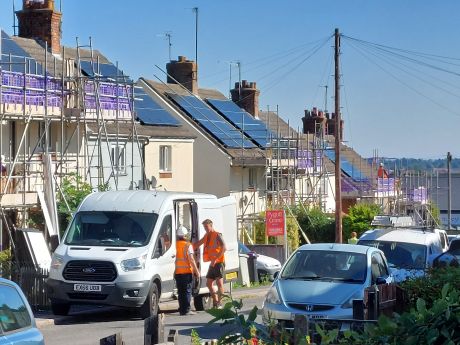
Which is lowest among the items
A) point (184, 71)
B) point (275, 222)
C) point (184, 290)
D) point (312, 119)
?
point (184, 290)

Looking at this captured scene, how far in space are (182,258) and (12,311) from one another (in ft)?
37.0

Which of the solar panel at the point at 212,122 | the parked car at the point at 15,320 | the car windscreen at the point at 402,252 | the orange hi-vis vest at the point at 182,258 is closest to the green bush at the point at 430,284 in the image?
the parked car at the point at 15,320

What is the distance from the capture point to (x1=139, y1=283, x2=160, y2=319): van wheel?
19969 millimetres

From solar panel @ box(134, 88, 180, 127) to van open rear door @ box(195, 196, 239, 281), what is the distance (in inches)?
668

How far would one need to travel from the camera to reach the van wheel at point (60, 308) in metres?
20.1

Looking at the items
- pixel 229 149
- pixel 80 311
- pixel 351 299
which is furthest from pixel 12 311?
pixel 229 149

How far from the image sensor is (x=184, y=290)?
68.5 ft

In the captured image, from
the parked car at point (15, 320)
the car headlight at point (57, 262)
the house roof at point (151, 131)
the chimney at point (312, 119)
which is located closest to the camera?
the parked car at point (15, 320)

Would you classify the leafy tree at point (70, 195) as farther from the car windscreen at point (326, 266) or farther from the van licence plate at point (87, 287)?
the car windscreen at point (326, 266)

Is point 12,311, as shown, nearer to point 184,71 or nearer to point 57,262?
point 57,262

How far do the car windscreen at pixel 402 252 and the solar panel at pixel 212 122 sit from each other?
25746 millimetres

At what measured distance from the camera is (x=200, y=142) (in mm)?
48656

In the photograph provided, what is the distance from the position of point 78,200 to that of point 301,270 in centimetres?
1340

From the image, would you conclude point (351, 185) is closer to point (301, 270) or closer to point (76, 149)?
point (76, 149)
